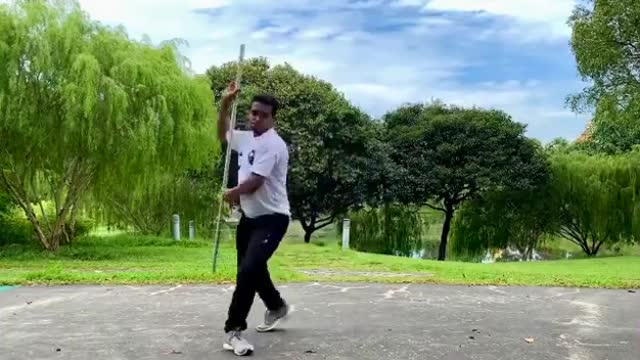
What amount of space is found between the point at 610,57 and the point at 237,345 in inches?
666

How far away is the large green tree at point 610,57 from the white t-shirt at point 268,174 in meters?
15.8

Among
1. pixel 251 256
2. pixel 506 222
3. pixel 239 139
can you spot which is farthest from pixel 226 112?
pixel 506 222

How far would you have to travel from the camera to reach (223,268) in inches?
424

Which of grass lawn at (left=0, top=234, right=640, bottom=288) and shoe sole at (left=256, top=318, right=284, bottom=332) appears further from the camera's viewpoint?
grass lawn at (left=0, top=234, right=640, bottom=288)

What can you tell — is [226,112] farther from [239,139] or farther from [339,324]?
[339,324]

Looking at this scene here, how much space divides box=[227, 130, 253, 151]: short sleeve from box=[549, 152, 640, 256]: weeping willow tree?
22.6 m

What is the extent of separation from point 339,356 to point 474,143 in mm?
21834

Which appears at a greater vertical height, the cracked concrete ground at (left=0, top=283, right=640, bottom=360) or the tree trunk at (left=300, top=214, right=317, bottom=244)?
the tree trunk at (left=300, top=214, right=317, bottom=244)

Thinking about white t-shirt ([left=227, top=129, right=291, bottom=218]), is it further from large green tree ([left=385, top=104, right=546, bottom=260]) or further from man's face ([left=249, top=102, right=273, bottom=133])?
large green tree ([left=385, top=104, right=546, bottom=260])

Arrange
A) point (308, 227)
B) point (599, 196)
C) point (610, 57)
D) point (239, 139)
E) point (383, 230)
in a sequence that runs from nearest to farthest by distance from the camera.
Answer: point (239, 139), point (610, 57), point (599, 196), point (308, 227), point (383, 230)

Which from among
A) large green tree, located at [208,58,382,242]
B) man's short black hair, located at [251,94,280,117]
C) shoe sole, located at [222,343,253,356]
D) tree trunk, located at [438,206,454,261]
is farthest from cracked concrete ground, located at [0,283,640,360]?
tree trunk, located at [438,206,454,261]

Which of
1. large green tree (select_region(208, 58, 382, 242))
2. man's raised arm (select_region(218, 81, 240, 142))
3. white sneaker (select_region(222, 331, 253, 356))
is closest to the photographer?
white sneaker (select_region(222, 331, 253, 356))

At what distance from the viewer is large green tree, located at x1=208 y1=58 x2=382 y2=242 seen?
23812 mm

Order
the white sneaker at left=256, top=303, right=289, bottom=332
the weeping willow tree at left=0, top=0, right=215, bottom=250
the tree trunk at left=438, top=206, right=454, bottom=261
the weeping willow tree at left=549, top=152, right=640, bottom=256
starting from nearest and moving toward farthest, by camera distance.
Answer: the white sneaker at left=256, top=303, right=289, bottom=332 < the weeping willow tree at left=0, top=0, right=215, bottom=250 < the weeping willow tree at left=549, top=152, right=640, bottom=256 < the tree trunk at left=438, top=206, right=454, bottom=261
